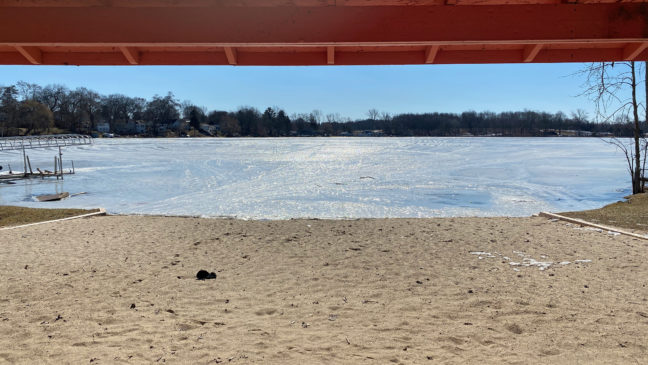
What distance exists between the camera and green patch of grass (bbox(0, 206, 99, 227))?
34.3 feet

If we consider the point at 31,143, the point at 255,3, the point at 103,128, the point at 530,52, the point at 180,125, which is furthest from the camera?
the point at 180,125

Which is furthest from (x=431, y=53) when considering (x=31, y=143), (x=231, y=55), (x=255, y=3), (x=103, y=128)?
Answer: (x=103, y=128)

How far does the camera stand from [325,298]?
15.3ft

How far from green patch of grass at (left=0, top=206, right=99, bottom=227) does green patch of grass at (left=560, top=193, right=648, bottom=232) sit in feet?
41.4

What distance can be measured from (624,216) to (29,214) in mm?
15183

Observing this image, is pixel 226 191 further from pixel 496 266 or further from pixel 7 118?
pixel 7 118

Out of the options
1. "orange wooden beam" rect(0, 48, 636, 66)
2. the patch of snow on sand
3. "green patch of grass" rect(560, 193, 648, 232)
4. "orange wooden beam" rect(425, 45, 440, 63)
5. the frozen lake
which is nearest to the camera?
"orange wooden beam" rect(425, 45, 440, 63)

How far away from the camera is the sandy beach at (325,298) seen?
10.9 feet

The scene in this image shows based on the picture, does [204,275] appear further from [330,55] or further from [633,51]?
[633,51]

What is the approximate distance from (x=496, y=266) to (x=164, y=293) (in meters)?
4.39

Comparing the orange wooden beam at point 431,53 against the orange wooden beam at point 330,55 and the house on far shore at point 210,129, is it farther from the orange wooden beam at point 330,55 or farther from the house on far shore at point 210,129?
the house on far shore at point 210,129

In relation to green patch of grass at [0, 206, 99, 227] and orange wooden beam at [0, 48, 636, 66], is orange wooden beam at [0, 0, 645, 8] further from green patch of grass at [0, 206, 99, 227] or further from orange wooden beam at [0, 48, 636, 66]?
green patch of grass at [0, 206, 99, 227]

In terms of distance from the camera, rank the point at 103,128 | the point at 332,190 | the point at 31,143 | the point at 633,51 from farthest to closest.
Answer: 1. the point at 103,128
2. the point at 31,143
3. the point at 332,190
4. the point at 633,51

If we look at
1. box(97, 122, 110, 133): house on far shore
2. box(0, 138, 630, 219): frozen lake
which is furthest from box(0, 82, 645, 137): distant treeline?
box(0, 138, 630, 219): frozen lake
